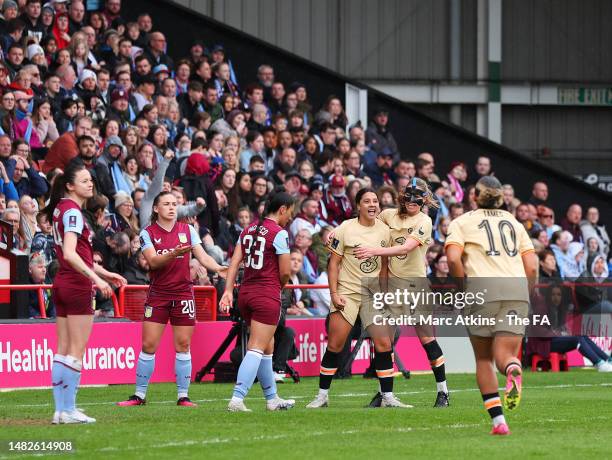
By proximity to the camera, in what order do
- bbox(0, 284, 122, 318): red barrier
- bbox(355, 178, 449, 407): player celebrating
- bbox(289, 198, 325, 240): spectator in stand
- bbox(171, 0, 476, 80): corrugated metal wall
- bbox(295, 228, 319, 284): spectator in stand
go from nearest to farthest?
bbox(355, 178, 449, 407): player celebrating, bbox(0, 284, 122, 318): red barrier, bbox(295, 228, 319, 284): spectator in stand, bbox(289, 198, 325, 240): spectator in stand, bbox(171, 0, 476, 80): corrugated metal wall

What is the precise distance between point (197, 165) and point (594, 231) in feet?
35.3

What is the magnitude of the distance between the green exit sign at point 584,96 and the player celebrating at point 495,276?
28950 mm

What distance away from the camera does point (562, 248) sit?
87.0 ft

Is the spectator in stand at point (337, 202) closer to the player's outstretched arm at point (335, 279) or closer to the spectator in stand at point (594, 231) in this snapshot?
the spectator in stand at point (594, 231)

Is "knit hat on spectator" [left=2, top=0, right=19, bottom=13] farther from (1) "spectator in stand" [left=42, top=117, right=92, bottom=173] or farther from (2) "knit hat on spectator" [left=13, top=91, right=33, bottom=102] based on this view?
(1) "spectator in stand" [left=42, top=117, right=92, bottom=173]

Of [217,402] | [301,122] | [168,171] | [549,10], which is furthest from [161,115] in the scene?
[549,10]

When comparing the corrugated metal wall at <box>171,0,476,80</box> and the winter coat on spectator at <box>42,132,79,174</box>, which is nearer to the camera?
the winter coat on spectator at <box>42,132,79,174</box>

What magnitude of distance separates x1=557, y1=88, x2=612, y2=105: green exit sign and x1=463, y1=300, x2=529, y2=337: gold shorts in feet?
96.0

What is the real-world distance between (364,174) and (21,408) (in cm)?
1332

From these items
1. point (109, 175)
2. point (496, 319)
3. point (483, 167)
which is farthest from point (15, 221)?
point (483, 167)

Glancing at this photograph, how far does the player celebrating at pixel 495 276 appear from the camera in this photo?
10.8 meters

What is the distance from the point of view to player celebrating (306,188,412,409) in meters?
13.8

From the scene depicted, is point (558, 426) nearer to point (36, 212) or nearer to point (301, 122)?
point (36, 212)

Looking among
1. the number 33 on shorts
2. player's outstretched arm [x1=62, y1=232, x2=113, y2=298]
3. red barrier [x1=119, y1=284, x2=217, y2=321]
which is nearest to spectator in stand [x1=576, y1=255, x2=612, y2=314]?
red barrier [x1=119, y1=284, x2=217, y2=321]
